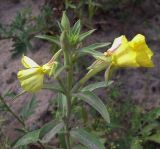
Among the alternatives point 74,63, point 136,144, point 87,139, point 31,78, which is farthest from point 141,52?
point 136,144

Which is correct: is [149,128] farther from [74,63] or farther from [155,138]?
[74,63]

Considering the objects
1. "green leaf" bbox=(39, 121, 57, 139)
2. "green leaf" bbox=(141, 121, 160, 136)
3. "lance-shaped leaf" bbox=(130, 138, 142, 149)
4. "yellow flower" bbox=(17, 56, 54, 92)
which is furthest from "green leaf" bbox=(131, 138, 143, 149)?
"yellow flower" bbox=(17, 56, 54, 92)

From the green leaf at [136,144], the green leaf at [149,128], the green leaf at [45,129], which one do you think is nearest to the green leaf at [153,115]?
the green leaf at [149,128]

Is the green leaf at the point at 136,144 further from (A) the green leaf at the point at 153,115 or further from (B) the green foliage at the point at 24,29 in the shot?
(B) the green foliage at the point at 24,29

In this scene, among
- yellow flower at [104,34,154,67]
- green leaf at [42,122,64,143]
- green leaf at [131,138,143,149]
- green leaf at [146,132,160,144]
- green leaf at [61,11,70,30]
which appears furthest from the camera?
green leaf at [146,132,160,144]

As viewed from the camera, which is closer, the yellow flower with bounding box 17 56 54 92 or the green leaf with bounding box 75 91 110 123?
the yellow flower with bounding box 17 56 54 92

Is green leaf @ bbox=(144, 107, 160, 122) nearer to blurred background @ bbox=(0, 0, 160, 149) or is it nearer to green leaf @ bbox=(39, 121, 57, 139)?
blurred background @ bbox=(0, 0, 160, 149)
